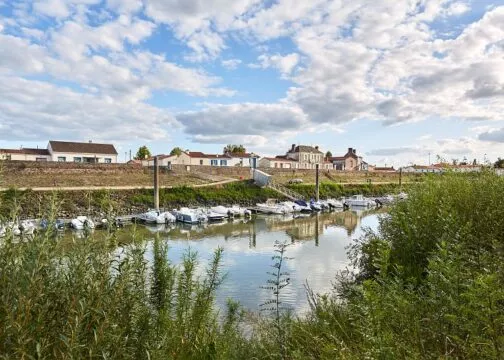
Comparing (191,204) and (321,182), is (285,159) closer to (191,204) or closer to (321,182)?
(321,182)

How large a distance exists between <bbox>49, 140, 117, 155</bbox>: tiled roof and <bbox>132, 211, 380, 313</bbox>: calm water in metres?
35.2

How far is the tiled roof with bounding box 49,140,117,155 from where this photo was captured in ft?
209

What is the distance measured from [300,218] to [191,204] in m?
13.1

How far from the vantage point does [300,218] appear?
1780 inches

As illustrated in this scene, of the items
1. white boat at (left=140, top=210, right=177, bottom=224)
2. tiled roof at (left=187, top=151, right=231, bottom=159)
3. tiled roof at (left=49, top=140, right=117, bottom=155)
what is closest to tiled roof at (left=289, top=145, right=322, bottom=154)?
tiled roof at (left=187, top=151, right=231, bottom=159)

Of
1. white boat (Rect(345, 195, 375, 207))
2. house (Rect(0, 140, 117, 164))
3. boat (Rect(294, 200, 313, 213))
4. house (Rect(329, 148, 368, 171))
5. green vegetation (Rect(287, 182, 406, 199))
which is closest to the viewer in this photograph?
boat (Rect(294, 200, 313, 213))

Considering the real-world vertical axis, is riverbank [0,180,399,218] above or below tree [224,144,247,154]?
below

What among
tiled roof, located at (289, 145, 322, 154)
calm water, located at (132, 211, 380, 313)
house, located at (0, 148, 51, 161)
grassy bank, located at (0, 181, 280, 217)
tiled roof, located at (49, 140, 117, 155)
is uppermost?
tiled roof, located at (289, 145, 322, 154)

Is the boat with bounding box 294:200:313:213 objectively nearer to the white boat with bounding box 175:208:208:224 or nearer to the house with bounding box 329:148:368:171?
the white boat with bounding box 175:208:208:224

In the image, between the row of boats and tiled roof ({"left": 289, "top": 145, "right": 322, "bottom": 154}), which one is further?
tiled roof ({"left": 289, "top": 145, "right": 322, "bottom": 154})

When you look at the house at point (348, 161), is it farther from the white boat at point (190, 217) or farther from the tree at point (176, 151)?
the white boat at point (190, 217)

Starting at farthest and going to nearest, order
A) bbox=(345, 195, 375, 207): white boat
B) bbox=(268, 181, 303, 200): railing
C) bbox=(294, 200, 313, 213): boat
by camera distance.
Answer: bbox=(268, 181, 303, 200): railing
bbox=(345, 195, 375, 207): white boat
bbox=(294, 200, 313, 213): boat

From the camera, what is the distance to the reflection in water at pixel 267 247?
15.8 meters

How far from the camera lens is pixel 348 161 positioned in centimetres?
10981
